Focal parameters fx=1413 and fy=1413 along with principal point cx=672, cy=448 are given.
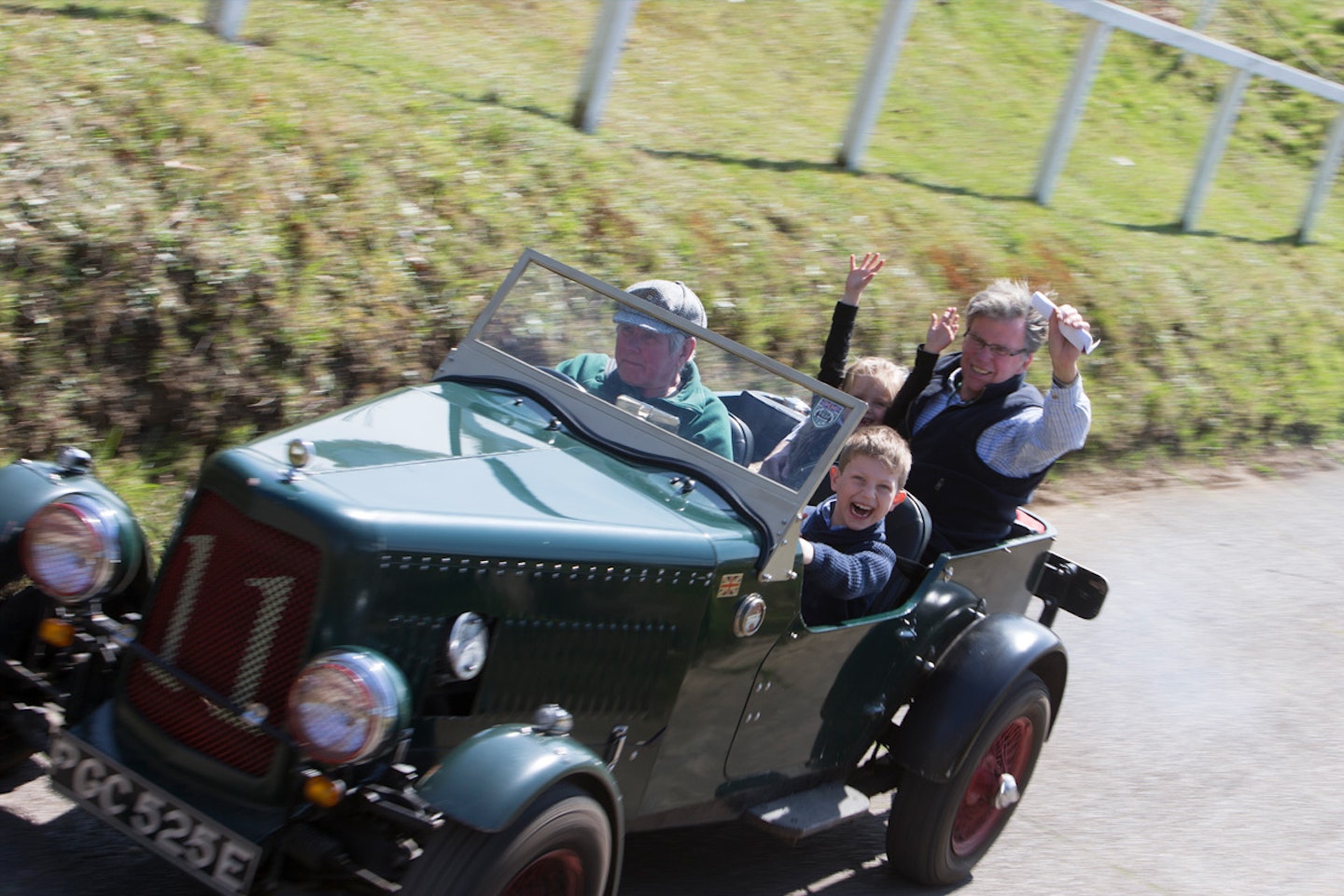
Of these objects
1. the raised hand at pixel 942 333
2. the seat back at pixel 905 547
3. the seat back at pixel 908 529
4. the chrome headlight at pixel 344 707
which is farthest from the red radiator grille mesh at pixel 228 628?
the raised hand at pixel 942 333

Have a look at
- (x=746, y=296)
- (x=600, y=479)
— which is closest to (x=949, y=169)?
(x=746, y=296)

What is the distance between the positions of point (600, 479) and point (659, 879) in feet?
3.88

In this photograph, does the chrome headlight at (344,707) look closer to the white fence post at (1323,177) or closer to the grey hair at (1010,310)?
the grey hair at (1010,310)

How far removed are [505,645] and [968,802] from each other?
5.93ft

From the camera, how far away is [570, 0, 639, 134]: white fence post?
750cm

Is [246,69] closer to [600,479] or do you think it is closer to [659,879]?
[600,479]

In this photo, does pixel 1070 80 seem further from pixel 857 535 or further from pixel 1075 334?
pixel 857 535

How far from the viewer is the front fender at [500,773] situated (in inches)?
105

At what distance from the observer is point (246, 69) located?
21.3ft

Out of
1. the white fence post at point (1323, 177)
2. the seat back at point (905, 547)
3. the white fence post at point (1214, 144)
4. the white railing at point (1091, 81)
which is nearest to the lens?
the seat back at point (905, 547)

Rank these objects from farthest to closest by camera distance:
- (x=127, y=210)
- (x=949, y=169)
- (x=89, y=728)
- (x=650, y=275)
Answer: (x=949, y=169) < (x=650, y=275) < (x=127, y=210) < (x=89, y=728)

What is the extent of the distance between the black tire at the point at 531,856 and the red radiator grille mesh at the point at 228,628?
463 millimetres

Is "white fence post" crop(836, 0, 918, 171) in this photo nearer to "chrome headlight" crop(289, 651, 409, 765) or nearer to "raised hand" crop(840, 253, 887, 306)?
"raised hand" crop(840, 253, 887, 306)

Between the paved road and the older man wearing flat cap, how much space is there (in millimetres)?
1239
